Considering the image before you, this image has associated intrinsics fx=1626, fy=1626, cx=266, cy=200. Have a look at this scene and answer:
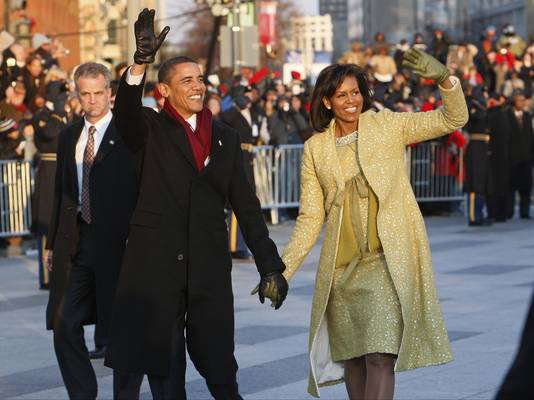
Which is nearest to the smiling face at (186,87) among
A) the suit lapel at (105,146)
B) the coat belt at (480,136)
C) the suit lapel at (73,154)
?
the suit lapel at (105,146)

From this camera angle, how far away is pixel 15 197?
18750 millimetres

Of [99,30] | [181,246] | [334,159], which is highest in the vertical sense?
[99,30]

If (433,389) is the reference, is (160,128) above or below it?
above

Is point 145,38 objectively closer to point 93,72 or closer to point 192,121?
point 192,121

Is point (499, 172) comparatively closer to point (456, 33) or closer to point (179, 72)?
point (179, 72)

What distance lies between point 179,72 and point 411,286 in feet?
4.39

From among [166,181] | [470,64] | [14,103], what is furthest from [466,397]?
[470,64]

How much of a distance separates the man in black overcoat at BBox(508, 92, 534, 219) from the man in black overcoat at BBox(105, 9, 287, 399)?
1733 centimetres

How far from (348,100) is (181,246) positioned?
0.95 meters

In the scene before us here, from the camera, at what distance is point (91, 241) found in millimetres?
8258

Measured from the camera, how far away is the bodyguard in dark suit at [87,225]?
8.07 metres

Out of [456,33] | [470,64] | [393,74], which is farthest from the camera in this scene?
[456,33]

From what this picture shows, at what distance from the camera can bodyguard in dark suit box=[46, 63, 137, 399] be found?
26.5ft

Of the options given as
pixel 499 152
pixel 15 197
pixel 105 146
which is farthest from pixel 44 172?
pixel 499 152
